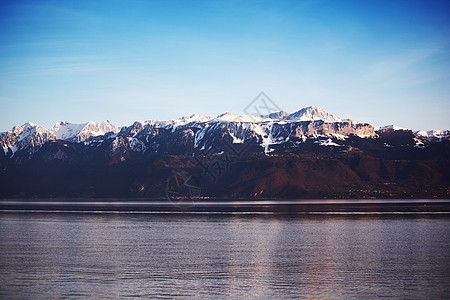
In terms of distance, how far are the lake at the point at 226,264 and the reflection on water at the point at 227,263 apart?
9 cm

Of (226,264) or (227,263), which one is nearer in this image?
(226,264)

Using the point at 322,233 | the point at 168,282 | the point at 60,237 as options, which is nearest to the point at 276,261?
the point at 168,282

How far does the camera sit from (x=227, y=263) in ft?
166

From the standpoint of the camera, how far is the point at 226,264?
1961 inches

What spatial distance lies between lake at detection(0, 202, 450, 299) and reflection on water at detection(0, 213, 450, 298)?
94 mm

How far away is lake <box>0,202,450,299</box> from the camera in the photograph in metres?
37.6

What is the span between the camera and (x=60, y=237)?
7744 cm

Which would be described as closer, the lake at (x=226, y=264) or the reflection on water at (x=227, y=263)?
the lake at (x=226, y=264)

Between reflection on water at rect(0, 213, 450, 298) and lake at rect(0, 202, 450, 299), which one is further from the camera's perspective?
reflection on water at rect(0, 213, 450, 298)

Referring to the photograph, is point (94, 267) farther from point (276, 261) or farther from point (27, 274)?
point (276, 261)

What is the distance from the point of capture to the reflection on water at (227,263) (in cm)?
3778

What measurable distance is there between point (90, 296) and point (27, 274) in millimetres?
12981

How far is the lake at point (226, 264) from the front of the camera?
3759 cm

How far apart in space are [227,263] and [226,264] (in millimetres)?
700
